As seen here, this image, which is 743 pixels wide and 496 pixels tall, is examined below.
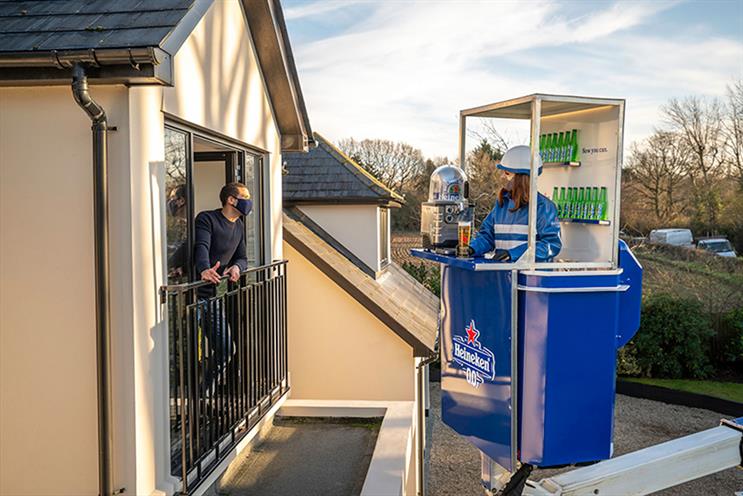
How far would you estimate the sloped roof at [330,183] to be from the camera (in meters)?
12.7

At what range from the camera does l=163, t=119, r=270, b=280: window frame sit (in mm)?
4688

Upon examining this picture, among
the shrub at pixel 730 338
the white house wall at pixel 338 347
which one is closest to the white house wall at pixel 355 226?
the white house wall at pixel 338 347

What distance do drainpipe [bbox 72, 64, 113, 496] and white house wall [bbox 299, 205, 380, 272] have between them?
30.3ft

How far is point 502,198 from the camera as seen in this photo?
4898mm

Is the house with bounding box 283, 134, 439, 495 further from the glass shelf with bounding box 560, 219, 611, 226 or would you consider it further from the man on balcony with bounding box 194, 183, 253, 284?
the glass shelf with bounding box 560, 219, 611, 226

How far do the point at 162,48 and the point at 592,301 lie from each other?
312 cm

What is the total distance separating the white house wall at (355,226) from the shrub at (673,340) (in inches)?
338

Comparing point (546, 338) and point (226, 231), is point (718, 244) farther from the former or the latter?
point (226, 231)

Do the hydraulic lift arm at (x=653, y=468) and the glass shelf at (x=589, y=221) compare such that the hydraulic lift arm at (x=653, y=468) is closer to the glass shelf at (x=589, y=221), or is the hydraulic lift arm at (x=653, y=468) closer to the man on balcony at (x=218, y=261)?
the glass shelf at (x=589, y=221)

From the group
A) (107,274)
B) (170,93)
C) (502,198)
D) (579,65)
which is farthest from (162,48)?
(579,65)

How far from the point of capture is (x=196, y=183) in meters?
7.17

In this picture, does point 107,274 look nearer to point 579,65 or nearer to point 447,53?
point 447,53

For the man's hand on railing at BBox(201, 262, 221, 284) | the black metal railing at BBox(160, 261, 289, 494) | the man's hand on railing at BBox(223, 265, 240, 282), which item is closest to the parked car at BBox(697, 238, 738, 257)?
the black metal railing at BBox(160, 261, 289, 494)

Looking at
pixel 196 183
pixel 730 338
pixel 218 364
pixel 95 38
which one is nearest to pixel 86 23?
pixel 95 38
